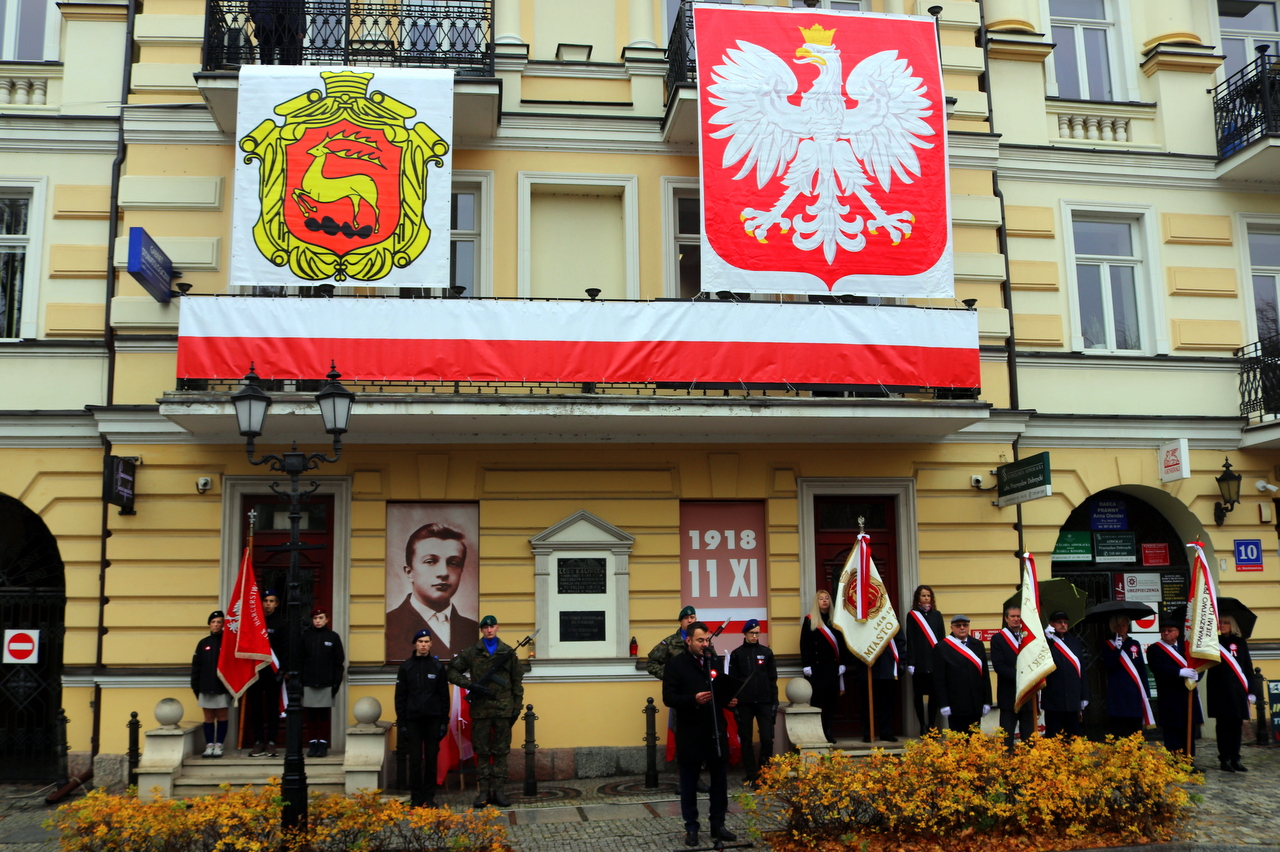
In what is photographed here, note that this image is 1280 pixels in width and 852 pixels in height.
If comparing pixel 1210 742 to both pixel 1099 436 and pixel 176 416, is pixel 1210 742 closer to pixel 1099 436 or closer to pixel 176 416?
pixel 1099 436

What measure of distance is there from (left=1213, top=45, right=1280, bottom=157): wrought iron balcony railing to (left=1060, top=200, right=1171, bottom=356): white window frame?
5.26 ft

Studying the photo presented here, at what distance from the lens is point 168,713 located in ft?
37.5

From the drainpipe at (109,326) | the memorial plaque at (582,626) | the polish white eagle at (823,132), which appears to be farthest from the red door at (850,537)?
the drainpipe at (109,326)

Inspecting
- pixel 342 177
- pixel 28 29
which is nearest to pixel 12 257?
pixel 28 29

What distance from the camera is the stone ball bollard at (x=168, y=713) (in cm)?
1143

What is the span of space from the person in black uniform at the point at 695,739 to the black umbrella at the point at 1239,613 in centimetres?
793

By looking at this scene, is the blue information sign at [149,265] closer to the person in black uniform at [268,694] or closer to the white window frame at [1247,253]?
the person in black uniform at [268,694]

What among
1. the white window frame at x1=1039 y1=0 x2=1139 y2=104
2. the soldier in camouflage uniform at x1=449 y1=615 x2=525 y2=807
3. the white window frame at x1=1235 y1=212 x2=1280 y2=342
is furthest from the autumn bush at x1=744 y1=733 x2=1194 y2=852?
the white window frame at x1=1039 y1=0 x2=1139 y2=104

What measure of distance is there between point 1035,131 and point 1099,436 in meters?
4.44

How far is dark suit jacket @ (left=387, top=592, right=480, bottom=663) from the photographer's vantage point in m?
12.8

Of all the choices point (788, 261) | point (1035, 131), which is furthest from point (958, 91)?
point (788, 261)

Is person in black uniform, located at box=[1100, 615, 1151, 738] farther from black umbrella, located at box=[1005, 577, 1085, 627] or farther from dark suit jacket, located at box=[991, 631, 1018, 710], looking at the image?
dark suit jacket, located at box=[991, 631, 1018, 710]

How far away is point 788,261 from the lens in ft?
43.2

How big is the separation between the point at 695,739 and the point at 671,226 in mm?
7266
